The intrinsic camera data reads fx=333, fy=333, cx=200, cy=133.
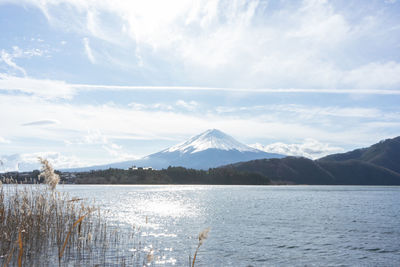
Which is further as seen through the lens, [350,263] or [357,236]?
[357,236]

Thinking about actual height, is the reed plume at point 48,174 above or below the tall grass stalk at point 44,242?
above

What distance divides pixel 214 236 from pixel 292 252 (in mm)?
9674

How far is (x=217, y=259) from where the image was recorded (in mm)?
25078

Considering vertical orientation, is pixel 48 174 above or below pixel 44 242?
above

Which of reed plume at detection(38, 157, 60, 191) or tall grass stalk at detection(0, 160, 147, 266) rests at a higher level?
reed plume at detection(38, 157, 60, 191)

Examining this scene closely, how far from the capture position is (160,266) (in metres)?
22.2

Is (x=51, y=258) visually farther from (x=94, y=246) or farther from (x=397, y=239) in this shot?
(x=397, y=239)

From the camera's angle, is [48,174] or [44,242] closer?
[48,174]

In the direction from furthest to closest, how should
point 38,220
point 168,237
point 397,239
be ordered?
1. point 397,239
2. point 168,237
3. point 38,220

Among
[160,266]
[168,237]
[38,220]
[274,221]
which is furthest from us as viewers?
[274,221]

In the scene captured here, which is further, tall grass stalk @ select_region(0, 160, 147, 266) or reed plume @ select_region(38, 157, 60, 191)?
tall grass stalk @ select_region(0, 160, 147, 266)

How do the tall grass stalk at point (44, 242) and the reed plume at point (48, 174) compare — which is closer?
the reed plume at point (48, 174)

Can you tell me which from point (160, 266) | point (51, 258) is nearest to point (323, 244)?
point (160, 266)

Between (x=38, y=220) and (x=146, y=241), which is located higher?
(x=38, y=220)
